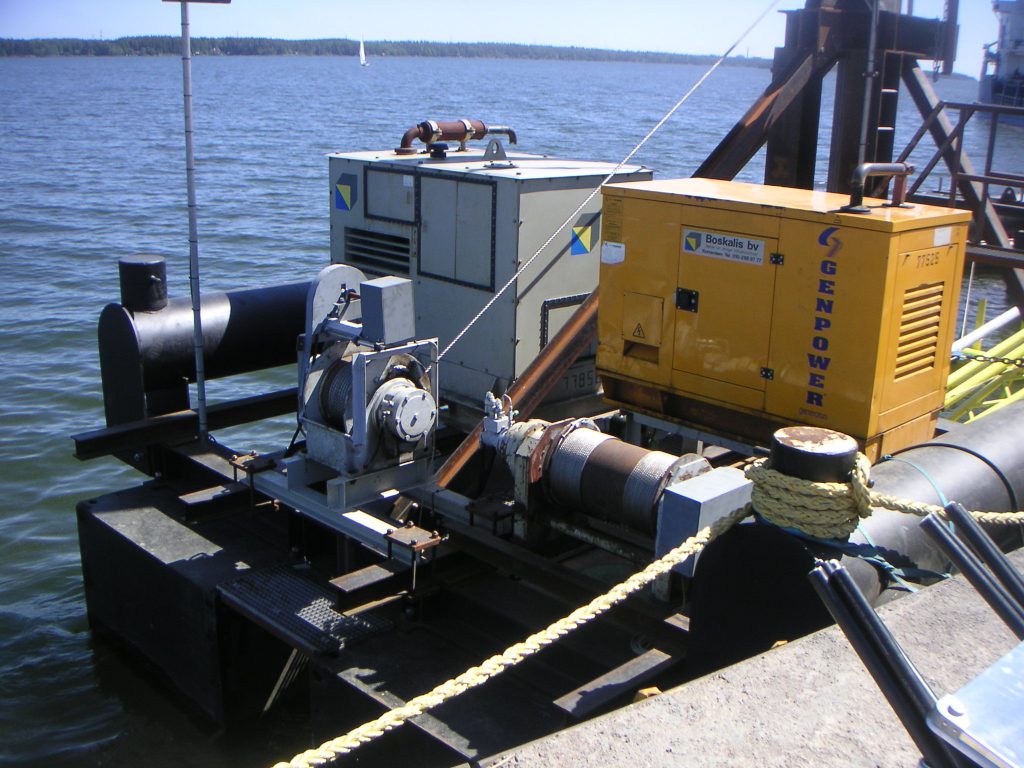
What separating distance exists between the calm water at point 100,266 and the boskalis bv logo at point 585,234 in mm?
3143

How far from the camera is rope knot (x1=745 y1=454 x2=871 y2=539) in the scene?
3.27m

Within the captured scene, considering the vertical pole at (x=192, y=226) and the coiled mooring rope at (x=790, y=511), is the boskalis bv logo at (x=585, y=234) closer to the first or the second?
the vertical pole at (x=192, y=226)

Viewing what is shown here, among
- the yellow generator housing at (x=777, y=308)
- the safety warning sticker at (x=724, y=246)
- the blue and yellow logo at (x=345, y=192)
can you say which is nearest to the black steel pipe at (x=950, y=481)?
the yellow generator housing at (x=777, y=308)

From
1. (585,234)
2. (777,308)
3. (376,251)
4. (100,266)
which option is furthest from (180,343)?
(100,266)

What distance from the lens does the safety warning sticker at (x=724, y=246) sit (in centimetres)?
495

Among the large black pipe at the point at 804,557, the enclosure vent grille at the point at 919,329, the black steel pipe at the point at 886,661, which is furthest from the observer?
the enclosure vent grille at the point at 919,329

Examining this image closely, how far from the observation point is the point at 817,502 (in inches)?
129

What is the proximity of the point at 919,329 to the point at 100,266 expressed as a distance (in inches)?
613

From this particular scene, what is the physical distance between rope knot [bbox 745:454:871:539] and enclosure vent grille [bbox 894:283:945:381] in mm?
1662

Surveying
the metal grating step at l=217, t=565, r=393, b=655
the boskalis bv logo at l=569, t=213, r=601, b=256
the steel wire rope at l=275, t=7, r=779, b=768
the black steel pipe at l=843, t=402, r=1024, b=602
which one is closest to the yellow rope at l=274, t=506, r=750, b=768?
the steel wire rope at l=275, t=7, r=779, b=768

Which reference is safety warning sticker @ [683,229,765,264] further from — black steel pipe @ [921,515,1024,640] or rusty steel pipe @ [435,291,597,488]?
black steel pipe @ [921,515,1024,640]

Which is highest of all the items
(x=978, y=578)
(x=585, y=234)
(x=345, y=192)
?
(x=345, y=192)

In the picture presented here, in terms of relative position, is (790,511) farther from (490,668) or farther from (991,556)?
(991,556)

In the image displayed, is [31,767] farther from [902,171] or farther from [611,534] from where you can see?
[902,171]
